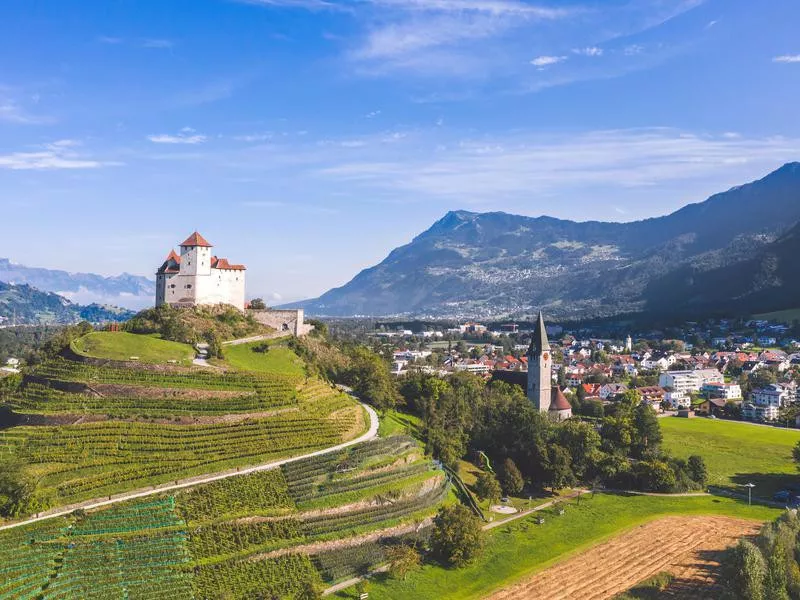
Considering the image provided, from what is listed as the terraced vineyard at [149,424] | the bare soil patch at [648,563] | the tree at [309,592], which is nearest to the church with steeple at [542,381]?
the bare soil patch at [648,563]

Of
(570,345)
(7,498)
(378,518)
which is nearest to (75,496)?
Result: (7,498)

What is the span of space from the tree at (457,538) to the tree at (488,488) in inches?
321

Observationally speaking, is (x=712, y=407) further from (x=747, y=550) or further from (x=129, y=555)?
(x=129, y=555)

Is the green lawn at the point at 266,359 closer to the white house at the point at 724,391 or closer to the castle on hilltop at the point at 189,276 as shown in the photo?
the castle on hilltop at the point at 189,276

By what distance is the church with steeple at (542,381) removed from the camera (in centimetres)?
6762

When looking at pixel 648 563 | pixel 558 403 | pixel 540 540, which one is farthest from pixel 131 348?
pixel 558 403

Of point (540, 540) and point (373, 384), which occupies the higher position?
point (373, 384)

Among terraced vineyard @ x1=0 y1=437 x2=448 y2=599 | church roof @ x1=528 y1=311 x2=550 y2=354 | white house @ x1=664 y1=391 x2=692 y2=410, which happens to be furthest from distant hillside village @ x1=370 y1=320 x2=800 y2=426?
A: terraced vineyard @ x1=0 y1=437 x2=448 y2=599

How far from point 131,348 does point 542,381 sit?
40481 millimetres

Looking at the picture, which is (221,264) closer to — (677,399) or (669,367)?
(677,399)

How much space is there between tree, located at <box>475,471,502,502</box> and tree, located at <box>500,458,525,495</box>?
2.54 metres

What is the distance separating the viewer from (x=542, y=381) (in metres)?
68.1

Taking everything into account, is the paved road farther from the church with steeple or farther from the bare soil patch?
the church with steeple

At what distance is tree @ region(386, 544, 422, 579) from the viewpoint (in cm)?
3362
